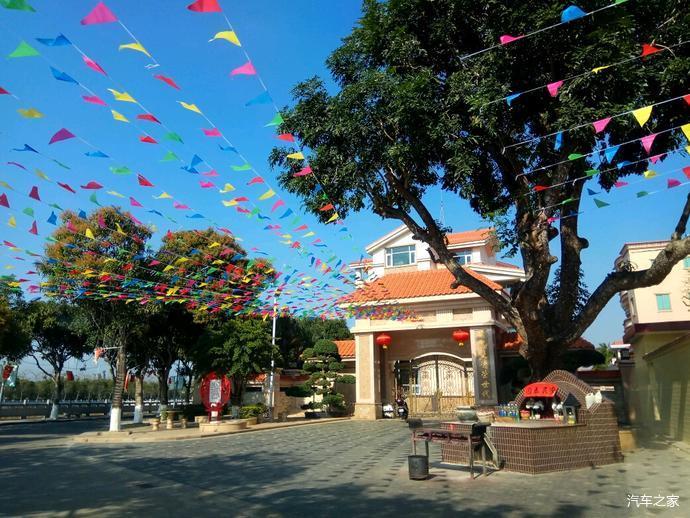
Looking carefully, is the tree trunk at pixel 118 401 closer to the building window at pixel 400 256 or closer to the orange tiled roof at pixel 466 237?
the building window at pixel 400 256

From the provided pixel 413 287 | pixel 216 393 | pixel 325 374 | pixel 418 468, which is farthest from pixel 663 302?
pixel 418 468

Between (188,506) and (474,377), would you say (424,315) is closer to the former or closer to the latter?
(474,377)

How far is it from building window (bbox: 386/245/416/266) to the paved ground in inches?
702

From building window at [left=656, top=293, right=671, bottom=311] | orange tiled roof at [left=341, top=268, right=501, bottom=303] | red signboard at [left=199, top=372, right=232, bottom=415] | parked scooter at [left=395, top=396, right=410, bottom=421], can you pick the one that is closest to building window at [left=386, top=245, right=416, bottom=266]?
orange tiled roof at [left=341, top=268, right=501, bottom=303]

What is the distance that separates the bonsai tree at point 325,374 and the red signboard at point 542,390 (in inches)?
634

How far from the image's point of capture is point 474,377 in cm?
2105

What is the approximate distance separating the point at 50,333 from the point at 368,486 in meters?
30.5

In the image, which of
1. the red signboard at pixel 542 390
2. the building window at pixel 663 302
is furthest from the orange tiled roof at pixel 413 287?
the building window at pixel 663 302

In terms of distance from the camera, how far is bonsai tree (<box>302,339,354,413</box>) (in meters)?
25.2

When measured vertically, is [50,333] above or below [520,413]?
above

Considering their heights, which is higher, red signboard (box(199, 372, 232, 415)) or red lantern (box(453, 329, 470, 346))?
red lantern (box(453, 329, 470, 346))

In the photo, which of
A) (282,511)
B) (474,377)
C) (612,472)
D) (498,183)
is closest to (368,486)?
(282,511)

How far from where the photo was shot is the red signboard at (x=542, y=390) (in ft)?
31.4

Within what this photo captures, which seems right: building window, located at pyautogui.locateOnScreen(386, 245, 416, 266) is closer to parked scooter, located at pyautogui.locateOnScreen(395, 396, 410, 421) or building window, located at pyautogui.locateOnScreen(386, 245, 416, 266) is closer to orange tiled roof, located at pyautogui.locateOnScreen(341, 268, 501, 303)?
orange tiled roof, located at pyautogui.locateOnScreen(341, 268, 501, 303)
